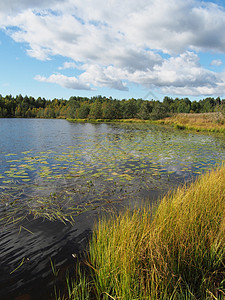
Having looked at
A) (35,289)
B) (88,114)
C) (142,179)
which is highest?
(88,114)

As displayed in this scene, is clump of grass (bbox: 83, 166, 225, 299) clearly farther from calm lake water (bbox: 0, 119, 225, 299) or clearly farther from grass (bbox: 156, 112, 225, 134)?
grass (bbox: 156, 112, 225, 134)

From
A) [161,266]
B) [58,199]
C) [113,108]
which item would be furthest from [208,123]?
[113,108]

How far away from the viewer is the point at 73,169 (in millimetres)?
8750

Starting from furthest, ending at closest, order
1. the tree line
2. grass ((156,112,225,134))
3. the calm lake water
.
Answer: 1. the tree line
2. grass ((156,112,225,134))
3. the calm lake water

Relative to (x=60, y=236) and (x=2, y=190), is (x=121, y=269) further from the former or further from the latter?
(x=2, y=190)

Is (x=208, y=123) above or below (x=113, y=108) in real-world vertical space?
below

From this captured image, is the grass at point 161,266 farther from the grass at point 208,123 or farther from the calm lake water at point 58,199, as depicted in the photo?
the grass at point 208,123

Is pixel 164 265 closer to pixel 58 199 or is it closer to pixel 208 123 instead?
pixel 58 199

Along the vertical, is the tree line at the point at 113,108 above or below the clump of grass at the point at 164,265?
above

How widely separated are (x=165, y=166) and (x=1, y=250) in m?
8.03

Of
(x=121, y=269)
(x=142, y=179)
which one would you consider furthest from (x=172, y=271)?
(x=142, y=179)

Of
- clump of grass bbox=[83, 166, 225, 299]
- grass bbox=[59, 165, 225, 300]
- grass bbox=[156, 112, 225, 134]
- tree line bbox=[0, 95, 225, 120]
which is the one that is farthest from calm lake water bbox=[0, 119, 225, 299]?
tree line bbox=[0, 95, 225, 120]

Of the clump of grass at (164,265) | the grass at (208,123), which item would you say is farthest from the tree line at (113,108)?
the clump of grass at (164,265)

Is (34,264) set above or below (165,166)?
below
